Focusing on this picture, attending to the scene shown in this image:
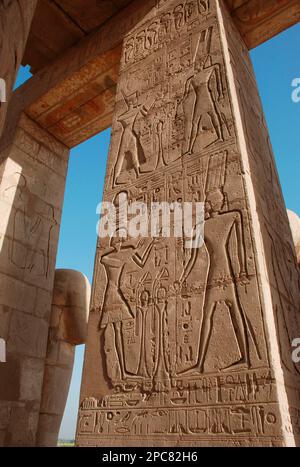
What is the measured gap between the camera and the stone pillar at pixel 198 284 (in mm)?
2156

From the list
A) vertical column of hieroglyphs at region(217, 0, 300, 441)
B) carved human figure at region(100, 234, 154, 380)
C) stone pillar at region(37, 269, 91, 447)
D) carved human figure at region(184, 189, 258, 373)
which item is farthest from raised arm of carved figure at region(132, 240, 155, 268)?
stone pillar at region(37, 269, 91, 447)

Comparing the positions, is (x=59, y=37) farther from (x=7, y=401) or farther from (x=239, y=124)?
(x=7, y=401)

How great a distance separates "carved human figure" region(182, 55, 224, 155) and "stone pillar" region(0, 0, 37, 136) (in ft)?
4.29

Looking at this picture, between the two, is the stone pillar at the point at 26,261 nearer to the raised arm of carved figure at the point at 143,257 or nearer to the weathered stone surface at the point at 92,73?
the weathered stone surface at the point at 92,73

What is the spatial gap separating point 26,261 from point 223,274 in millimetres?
3343

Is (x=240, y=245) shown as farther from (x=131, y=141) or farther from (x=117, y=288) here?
(x=131, y=141)

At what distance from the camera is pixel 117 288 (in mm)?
2932

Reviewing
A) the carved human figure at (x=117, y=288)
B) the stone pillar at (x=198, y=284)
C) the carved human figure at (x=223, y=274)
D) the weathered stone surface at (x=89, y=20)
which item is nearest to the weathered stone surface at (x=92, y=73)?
the weathered stone surface at (x=89, y=20)

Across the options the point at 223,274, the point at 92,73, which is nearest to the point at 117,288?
the point at 223,274

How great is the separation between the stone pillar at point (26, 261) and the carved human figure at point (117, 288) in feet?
7.05

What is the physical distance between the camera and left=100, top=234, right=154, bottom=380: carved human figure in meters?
2.72

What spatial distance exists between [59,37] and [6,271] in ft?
10.5

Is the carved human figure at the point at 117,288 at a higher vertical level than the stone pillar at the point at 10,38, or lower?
lower
